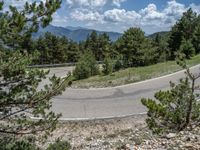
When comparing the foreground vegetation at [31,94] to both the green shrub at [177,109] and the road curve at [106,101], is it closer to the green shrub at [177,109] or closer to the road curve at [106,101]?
the green shrub at [177,109]

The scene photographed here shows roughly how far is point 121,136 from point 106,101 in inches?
310

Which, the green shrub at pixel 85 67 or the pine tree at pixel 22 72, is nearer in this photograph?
the pine tree at pixel 22 72

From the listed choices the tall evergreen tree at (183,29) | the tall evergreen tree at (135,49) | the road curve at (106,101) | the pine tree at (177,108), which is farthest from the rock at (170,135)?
the tall evergreen tree at (183,29)

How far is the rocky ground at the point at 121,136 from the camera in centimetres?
1025

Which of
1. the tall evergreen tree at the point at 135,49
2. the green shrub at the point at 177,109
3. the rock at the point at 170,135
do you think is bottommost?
the rock at the point at 170,135

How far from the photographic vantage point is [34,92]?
9453mm

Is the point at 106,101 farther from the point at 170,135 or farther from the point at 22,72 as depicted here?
the point at 22,72

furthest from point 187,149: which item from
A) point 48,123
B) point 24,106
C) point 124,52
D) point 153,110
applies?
point 124,52

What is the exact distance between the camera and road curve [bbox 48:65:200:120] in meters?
20.4

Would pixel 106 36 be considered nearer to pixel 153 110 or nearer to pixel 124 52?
pixel 124 52

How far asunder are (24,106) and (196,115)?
17.2ft

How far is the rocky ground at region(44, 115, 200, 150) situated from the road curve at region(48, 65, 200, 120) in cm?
137

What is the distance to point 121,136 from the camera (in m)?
15.2

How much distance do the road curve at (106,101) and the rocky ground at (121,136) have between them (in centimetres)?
137
